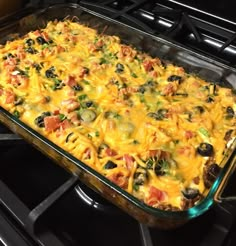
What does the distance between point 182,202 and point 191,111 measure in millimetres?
344

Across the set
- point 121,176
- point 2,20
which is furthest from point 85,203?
point 2,20

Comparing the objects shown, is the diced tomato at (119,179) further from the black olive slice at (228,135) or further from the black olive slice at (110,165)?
the black olive slice at (228,135)

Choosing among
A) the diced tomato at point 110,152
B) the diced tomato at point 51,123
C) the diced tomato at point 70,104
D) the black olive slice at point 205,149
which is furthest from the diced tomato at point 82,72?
the black olive slice at point 205,149

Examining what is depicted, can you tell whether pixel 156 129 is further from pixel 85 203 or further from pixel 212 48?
pixel 212 48

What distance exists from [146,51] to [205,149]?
1.59 ft

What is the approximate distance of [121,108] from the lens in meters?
1.17

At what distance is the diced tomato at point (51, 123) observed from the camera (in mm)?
1096

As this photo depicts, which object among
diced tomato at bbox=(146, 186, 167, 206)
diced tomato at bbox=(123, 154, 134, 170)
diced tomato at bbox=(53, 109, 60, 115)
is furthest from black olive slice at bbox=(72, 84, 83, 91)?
diced tomato at bbox=(146, 186, 167, 206)

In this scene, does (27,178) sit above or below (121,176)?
below

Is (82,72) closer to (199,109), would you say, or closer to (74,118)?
(74,118)

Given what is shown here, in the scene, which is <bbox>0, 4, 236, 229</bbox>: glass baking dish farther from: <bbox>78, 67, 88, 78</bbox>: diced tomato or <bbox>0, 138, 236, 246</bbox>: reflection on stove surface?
<bbox>78, 67, 88, 78</bbox>: diced tomato

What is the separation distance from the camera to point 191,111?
3.84 ft

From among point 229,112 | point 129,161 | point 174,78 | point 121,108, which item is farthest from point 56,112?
point 229,112

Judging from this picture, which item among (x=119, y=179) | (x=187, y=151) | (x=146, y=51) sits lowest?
(x=119, y=179)
